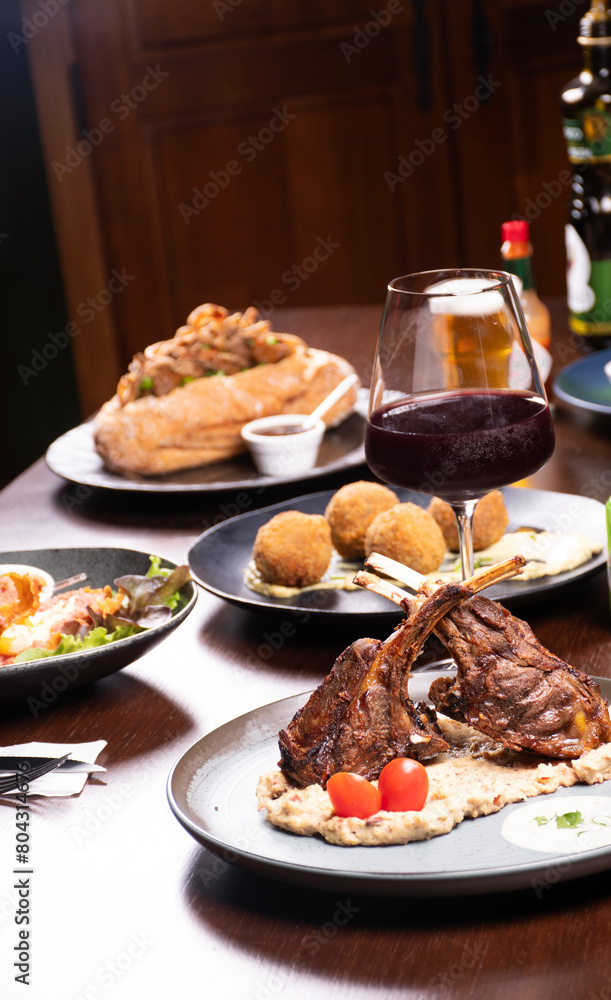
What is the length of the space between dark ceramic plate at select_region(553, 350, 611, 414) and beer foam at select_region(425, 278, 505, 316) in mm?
828

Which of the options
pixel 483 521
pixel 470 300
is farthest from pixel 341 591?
pixel 470 300

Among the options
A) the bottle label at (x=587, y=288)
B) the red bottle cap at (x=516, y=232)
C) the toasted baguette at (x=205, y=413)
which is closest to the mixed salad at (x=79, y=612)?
the toasted baguette at (x=205, y=413)

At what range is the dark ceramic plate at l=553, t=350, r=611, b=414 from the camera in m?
2.13

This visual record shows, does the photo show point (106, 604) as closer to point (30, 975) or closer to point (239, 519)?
point (239, 519)

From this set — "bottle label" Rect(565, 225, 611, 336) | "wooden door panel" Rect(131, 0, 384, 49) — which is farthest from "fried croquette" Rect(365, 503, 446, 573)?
"wooden door panel" Rect(131, 0, 384, 49)

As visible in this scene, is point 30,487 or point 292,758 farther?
point 30,487

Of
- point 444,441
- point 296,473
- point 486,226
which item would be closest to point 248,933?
point 444,441

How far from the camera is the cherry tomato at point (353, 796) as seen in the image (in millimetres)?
950

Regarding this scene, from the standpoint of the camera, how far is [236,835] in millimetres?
961

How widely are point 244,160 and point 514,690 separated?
4.33 meters

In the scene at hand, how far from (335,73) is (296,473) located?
321 centimetres

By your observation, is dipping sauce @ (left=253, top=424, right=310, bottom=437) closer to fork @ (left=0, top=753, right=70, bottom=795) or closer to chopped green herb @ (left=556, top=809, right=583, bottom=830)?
fork @ (left=0, top=753, right=70, bottom=795)

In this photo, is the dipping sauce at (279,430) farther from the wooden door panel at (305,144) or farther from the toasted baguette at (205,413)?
the wooden door panel at (305,144)

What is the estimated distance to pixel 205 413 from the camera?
7.39ft
